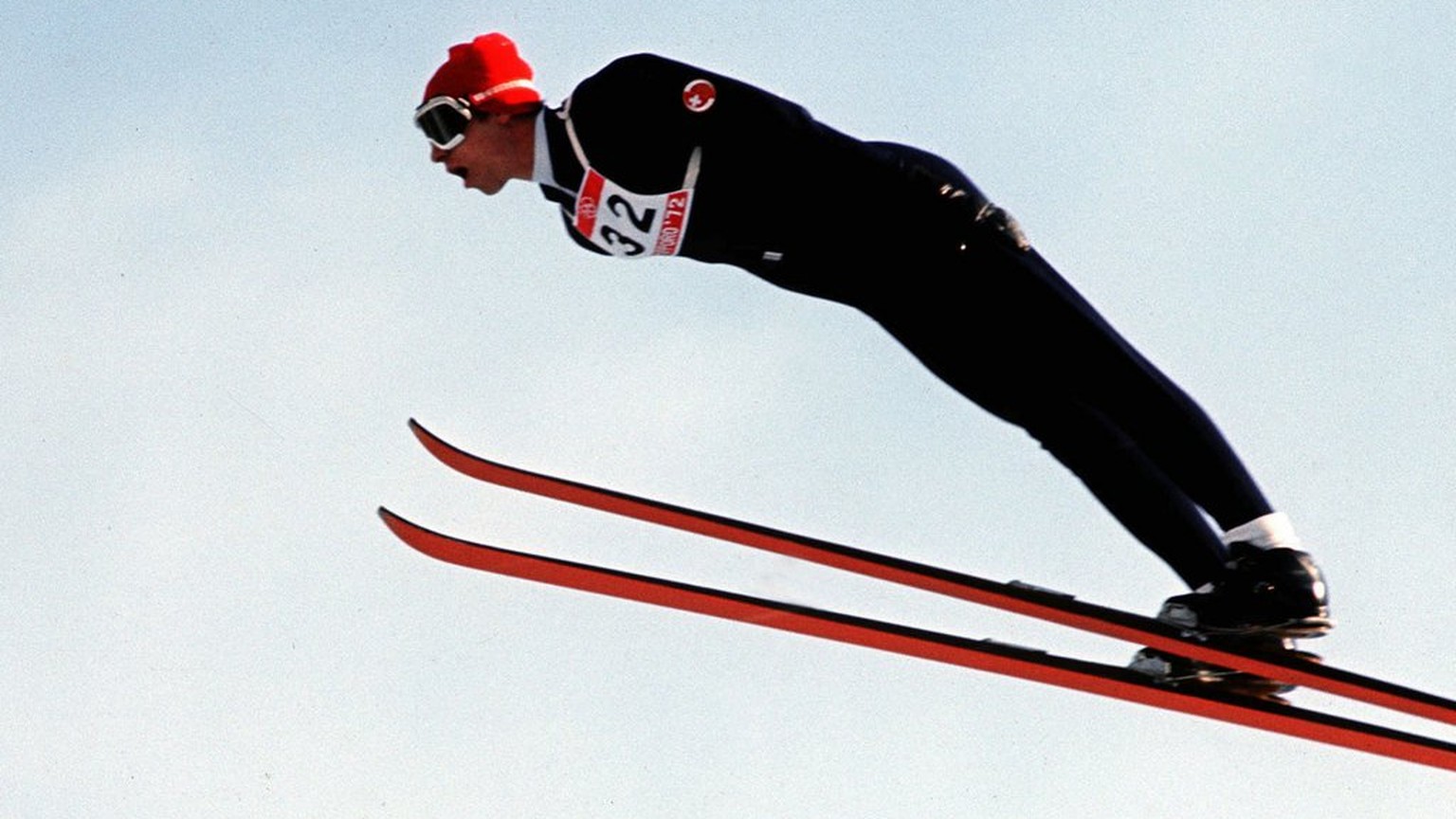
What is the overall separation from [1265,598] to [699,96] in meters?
2.32

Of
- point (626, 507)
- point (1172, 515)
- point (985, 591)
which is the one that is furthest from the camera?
point (626, 507)

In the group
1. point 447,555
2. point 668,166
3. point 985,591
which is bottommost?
point 447,555

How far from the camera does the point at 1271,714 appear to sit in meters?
5.23

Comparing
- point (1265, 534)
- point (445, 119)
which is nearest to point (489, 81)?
point (445, 119)

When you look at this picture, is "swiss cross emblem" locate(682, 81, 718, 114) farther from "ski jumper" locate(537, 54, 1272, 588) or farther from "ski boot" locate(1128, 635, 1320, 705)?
"ski boot" locate(1128, 635, 1320, 705)

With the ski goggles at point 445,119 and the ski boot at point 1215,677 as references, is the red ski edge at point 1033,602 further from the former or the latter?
the ski goggles at point 445,119

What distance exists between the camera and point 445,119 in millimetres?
5605

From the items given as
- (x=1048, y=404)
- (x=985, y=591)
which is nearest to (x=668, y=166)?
(x=1048, y=404)

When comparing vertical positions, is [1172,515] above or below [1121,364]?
below

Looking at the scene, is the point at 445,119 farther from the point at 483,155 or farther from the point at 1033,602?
the point at 1033,602

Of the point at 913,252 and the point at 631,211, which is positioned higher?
the point at 913,252

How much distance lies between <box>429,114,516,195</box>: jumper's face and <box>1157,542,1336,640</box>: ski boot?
2658 millimetres

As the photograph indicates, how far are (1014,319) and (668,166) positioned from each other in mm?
1185

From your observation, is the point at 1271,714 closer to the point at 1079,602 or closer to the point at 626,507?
the point at 1079,602
